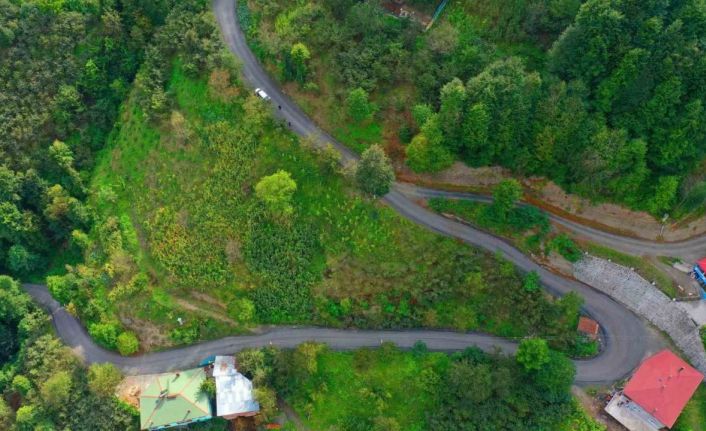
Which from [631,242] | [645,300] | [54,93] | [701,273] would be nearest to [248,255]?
[54,93]

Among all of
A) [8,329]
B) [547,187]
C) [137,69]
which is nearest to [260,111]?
[137,69]

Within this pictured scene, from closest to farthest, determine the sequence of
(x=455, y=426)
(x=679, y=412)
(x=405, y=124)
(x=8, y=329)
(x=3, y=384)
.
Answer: (x=679, y=412), (x=455, y=426), (x=405, y=124), (x=3, y=384), (x=8, y=329)

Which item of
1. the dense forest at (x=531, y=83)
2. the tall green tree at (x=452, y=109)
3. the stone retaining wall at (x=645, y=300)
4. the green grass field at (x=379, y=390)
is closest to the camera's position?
the dense forest at (x=531, y=83)

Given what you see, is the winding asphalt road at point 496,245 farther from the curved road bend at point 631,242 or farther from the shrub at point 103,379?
the shrub at point 103,379

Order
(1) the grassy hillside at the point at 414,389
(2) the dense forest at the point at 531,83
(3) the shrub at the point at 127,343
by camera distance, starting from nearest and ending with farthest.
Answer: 1. (2) the dense forest at the point at 531,83
2. (1) the grassy hillside at the point at 414,389
3. (3) the shrub at the point at 127,343

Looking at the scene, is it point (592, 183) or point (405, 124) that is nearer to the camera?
point (592, 183)

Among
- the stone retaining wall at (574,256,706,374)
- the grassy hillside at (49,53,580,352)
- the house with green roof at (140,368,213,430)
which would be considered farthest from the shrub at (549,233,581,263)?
the house with green roof at (140,368,213,430)

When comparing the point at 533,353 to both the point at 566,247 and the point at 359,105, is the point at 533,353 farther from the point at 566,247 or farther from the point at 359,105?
the point at 359,105

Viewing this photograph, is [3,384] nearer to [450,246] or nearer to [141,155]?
[141,155]

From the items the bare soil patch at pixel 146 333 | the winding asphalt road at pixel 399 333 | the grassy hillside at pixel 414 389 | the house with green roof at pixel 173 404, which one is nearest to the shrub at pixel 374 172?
the winding asphalt road at pixel 399 333
